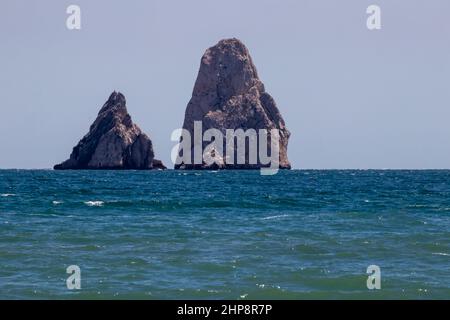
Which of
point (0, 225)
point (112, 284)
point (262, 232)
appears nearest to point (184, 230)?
point (262, 232)

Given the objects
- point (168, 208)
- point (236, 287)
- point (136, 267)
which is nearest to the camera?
point (236, 287)

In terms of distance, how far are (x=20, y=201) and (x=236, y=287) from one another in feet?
118

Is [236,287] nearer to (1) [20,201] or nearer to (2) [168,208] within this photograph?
(2) [168,208]

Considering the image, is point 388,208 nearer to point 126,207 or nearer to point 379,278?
point 126,207

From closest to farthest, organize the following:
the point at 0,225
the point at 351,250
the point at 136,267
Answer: the point at 136,267 < the point at 351,250 < the point at 0,225

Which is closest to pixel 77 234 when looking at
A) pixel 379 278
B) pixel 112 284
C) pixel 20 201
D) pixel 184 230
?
pixel 184 230

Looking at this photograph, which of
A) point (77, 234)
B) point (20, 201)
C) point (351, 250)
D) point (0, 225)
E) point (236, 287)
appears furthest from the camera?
point (20, 201)

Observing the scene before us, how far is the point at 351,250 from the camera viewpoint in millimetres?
26156

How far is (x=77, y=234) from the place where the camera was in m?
30.6

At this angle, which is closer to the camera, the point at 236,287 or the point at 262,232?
the point at 236,287
